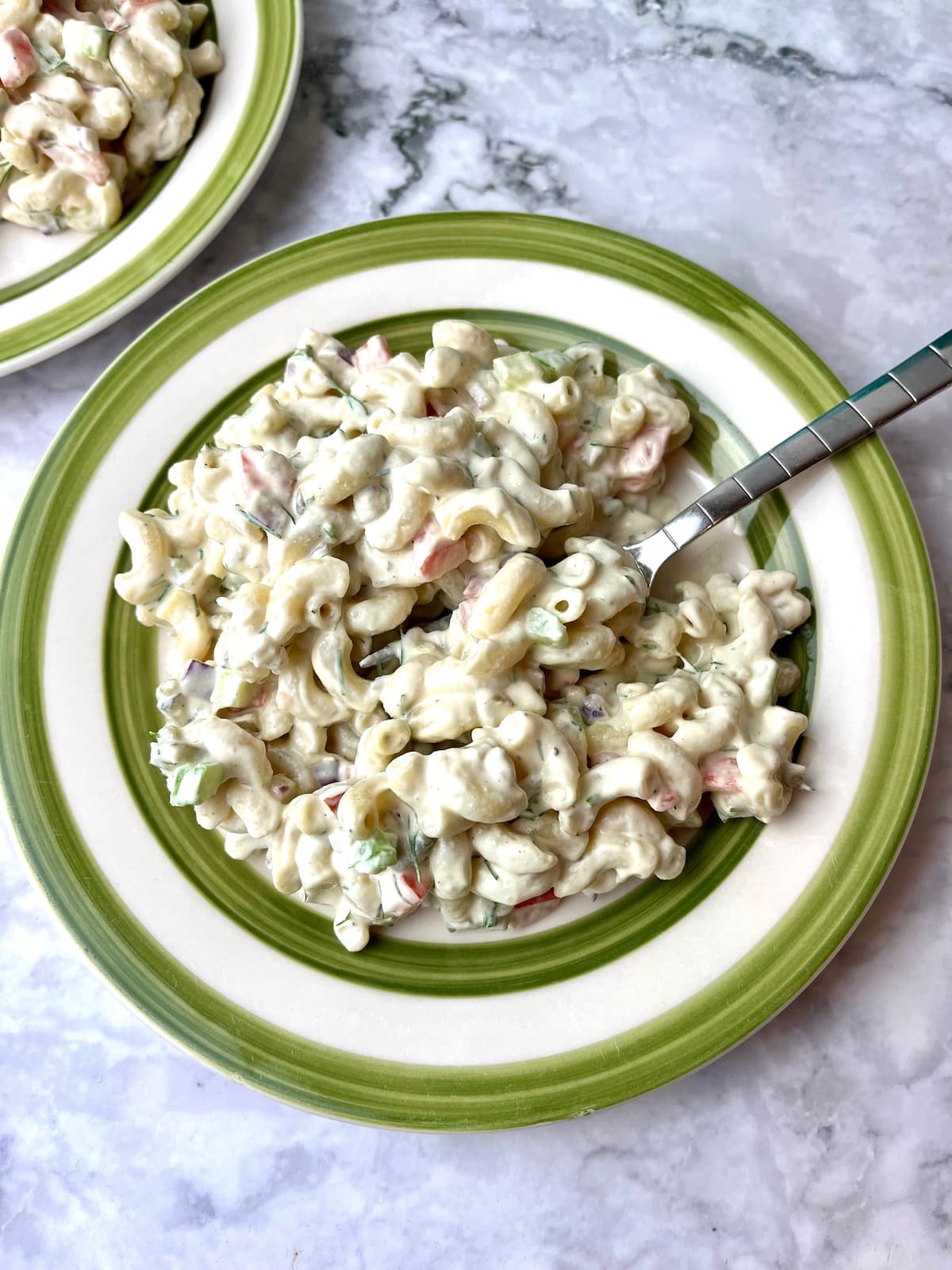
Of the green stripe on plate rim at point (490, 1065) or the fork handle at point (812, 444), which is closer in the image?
the green stripe on plate rim at point (490, 1065)

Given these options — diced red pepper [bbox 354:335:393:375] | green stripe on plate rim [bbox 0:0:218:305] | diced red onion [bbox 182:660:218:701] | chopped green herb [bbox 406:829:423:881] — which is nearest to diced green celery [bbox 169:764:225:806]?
diced red onion [bbox 182:660:218:701]

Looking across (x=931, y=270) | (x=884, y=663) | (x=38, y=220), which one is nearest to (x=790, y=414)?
(x=884, y=663)

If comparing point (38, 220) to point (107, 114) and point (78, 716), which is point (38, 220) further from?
point (78, 716)

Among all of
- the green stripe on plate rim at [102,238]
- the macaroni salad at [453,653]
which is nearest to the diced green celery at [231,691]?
the macaroni salad at [453,653]

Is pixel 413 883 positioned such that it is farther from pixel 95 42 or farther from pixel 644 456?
pixel 95 42

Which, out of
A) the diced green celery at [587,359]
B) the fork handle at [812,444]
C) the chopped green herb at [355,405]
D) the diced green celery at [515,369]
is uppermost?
the fork handle at [812,444]

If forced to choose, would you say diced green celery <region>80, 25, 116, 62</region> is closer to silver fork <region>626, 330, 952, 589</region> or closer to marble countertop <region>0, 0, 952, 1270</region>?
marble countertop <region>0, 0, 952, 1270</region>

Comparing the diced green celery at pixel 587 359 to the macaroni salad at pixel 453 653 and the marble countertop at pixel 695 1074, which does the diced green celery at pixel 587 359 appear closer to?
the macaroni salad at pixel 453 653
